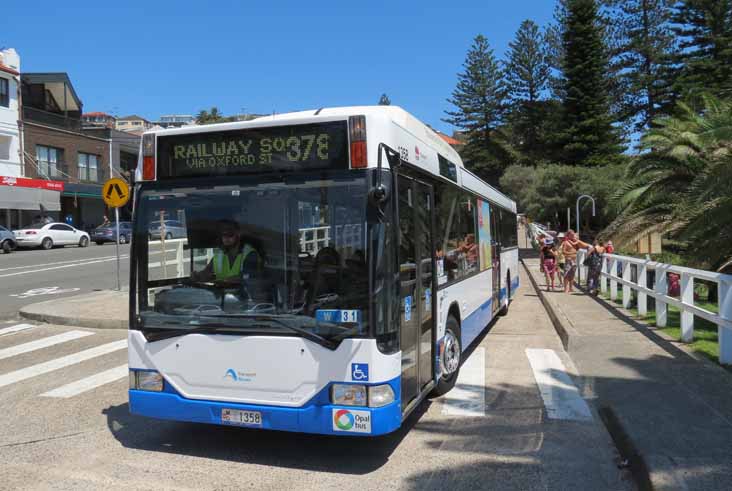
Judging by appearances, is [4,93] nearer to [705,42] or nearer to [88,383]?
[88,383]

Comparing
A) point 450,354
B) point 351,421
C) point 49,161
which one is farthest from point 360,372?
point 49,161

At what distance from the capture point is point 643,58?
1882 inches

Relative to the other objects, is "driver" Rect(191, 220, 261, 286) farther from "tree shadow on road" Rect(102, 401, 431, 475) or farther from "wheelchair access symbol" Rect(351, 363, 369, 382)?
"tree shadow on road" Rect(102, 401, 431, 475)


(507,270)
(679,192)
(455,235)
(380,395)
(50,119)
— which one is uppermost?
(50,119)

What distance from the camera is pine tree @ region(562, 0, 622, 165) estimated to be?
4553 centimetres

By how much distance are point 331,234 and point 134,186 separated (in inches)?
74.4

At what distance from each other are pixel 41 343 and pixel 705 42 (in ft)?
149

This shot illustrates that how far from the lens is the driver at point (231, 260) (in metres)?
5.12

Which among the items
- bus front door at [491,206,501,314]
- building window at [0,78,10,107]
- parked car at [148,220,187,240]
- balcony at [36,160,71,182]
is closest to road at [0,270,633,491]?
parked car at [148,220,187,240]

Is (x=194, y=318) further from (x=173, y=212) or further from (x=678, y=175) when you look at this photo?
(x=678, y=175)

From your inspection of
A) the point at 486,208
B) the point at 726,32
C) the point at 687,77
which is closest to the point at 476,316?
the point at 486,208

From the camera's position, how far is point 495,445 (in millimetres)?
5488

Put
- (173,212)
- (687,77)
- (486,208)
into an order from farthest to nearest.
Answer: (687,77)
(486,208)
(173,212)

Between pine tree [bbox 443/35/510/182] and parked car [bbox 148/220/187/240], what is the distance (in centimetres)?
5415
